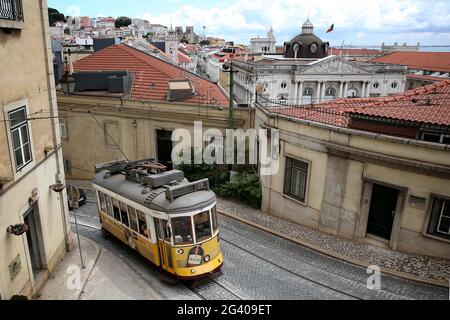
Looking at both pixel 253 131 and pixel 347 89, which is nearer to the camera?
pixel 253 131

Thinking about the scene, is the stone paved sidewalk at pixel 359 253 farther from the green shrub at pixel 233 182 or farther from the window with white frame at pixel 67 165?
the window with white frame at pixel 67 165

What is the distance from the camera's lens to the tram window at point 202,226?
34.4 ft

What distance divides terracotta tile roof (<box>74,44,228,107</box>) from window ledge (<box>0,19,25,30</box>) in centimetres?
1124

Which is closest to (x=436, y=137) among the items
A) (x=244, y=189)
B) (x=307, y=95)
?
(x=244, y=189)

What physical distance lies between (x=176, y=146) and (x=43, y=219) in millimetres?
9959

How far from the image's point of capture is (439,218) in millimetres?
11453

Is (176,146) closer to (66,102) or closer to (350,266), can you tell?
(66,102)

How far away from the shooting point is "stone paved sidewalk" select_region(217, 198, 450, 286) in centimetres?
1119

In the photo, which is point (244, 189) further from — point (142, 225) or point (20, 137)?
point (20, 137)

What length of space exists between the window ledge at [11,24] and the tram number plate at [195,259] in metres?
7.48

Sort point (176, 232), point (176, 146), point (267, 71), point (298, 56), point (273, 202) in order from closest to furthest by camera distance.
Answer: point (176, 232) < point (273, 202) < point (176, 146) < point (267, 71) < point (298, 56)

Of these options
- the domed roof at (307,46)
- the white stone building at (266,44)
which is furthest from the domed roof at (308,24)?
the white stone building at (266,44)

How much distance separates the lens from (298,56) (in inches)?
2977
